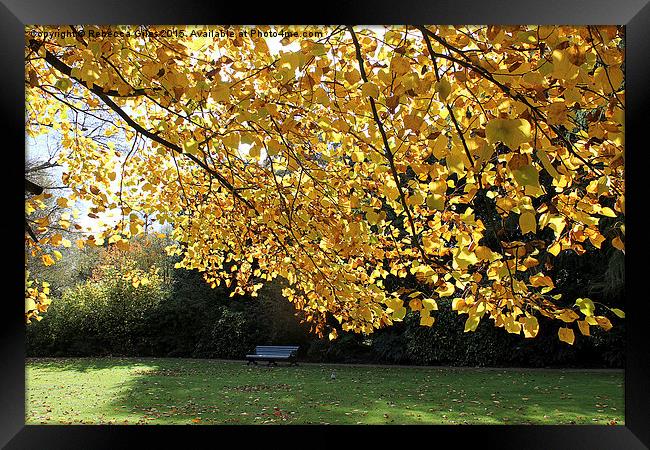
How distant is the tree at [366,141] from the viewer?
1.19 meters

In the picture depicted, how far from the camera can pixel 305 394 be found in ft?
15.7

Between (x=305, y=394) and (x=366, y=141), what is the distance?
3.61m

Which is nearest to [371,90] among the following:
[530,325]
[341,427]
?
[530,325]

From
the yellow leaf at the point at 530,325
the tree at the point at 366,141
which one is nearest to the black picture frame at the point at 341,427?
the tree at the point at 366,141

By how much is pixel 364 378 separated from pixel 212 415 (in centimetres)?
138

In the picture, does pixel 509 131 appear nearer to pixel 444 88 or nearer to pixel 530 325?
pixel 444 88

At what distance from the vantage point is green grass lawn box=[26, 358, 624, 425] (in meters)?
3.98

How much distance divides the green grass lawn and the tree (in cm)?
153

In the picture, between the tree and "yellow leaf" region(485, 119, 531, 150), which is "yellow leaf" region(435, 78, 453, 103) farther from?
"yellow leaf" region(485, 119, 531, 150)

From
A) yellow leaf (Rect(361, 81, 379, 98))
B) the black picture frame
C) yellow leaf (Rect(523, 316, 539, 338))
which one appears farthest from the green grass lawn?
yellow leaf (Rect(361, 81, 379, 98))

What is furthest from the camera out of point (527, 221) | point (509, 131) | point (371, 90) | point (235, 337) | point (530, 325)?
point (235, 337)

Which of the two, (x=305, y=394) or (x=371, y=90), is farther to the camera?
(x=305, y=394)
